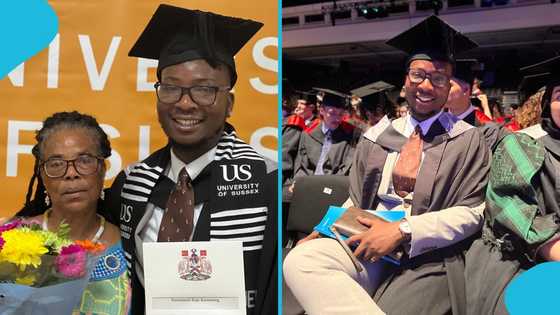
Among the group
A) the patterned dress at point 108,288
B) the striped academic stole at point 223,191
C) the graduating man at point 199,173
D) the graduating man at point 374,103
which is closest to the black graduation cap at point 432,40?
the graduating man at point 199,173

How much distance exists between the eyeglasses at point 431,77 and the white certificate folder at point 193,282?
0.95 m

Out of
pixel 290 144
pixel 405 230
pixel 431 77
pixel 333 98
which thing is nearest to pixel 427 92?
pixel 431 77

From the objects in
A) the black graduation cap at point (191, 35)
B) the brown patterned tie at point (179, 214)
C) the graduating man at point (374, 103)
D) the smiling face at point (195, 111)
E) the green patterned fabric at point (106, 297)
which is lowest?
the green patterned fabric at point (106, 297)

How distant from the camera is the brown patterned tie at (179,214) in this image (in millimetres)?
1907

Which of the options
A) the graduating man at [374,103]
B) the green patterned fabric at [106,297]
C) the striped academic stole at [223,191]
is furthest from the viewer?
the graduating man at [374,103]

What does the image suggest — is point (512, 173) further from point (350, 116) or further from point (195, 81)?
point (350, 116)

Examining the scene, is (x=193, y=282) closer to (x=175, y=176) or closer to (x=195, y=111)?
(x=175, y=176)

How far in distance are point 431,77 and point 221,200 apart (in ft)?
3.02

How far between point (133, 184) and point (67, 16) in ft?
2.01

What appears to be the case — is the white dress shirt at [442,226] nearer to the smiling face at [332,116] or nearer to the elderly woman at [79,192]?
the elderly woman at [79,192]

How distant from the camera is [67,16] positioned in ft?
6.12

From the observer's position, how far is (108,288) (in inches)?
72.5

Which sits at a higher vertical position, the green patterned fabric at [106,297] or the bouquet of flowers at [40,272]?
the bouquet of flowers at [40,272]

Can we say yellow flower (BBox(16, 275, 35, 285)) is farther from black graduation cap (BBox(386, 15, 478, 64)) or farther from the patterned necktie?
the patterned necktie
